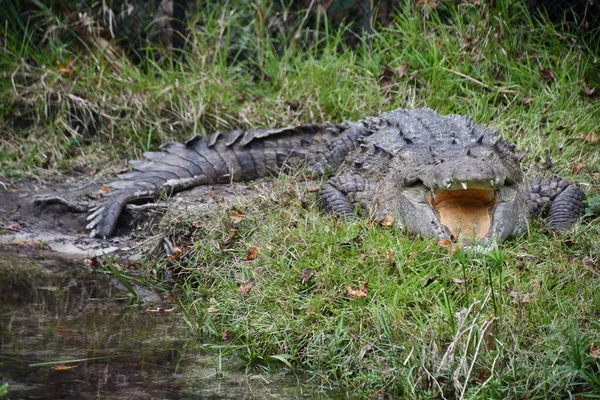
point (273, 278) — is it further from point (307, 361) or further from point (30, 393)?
point (30, 393)

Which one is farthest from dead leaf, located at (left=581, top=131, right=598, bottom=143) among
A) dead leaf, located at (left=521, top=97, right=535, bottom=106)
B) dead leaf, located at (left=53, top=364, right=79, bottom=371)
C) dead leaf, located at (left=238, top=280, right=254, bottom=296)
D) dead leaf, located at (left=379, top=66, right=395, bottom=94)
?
dead leaf, located at (left=53, top=364, right=79, bottom=371)

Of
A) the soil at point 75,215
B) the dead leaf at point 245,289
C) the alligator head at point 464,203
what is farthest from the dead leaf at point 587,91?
the dead leaf at point 245,289

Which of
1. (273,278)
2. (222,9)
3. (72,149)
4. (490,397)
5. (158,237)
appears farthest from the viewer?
(222,9)

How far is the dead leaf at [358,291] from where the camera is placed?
14.3 ft

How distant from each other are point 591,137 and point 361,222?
7.93ft

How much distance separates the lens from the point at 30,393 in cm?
359

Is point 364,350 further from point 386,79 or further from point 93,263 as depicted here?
point 386,79

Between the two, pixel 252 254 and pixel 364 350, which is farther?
pixel 252 254

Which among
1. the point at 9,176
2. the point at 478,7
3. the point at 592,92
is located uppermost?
the point at 478,7

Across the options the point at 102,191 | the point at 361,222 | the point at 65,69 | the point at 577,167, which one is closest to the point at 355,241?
the point at 361,222

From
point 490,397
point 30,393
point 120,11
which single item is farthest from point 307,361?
point 120,11

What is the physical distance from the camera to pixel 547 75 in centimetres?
720

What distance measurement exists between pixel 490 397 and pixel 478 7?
488cm

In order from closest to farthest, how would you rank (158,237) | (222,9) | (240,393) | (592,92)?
(240,393), (158,237), (592,92), (222,9)
